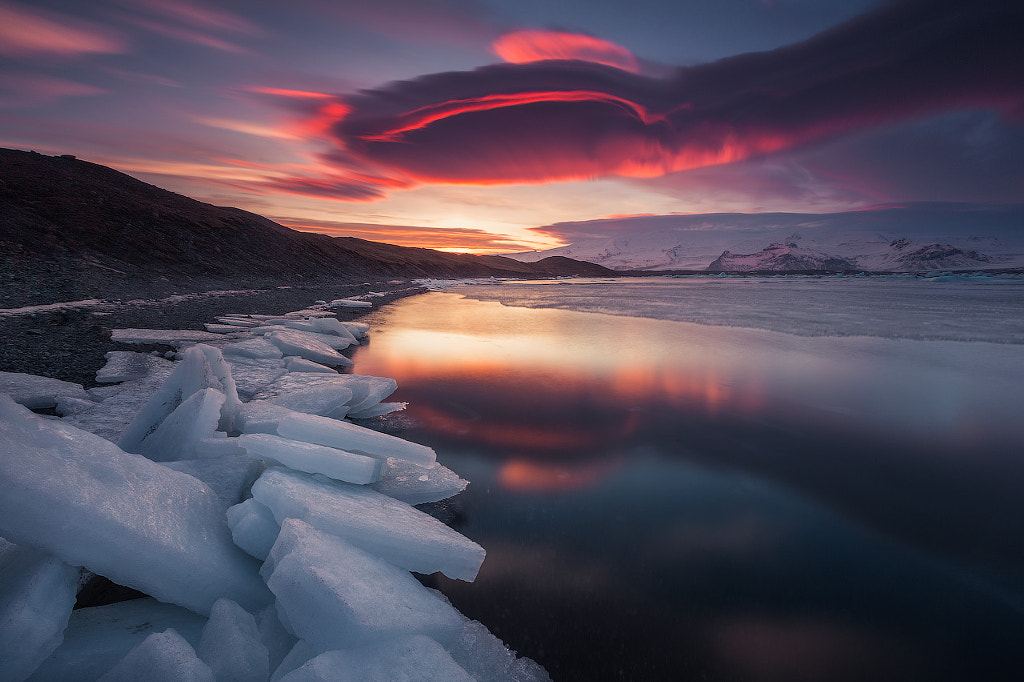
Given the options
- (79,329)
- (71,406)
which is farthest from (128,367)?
(79,329)

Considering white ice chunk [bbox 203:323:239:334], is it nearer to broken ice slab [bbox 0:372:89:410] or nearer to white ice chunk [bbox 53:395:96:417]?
broken ice slab [bbox 0:372:89:410]

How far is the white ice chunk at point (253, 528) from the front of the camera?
182 centimetres

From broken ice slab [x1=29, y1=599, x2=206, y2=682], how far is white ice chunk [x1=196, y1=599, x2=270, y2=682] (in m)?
0.15

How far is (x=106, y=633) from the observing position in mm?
1506

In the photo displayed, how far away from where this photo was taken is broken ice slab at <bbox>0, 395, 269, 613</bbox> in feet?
4.68

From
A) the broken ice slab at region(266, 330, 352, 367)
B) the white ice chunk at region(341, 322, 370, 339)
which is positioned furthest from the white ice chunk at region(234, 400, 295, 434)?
the white ice chunk at region(341, 322, 370, 339)

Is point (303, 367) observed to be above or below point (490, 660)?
above

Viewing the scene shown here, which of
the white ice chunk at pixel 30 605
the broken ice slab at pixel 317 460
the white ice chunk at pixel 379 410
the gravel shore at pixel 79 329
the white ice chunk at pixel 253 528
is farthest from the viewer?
the gravel shore at pixel 79 329

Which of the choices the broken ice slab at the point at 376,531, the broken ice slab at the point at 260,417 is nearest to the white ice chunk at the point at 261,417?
the broken ice slab at the point at 260,417

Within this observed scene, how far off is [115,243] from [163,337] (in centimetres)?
1744

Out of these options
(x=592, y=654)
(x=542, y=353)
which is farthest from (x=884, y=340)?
(x=592, y=654)

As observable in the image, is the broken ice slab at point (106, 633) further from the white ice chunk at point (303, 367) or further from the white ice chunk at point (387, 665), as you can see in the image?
the white ice chunk at point (303, 367)

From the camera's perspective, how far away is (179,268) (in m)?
20.2

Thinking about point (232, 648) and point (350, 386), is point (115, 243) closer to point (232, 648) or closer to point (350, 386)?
point (350, 386)
